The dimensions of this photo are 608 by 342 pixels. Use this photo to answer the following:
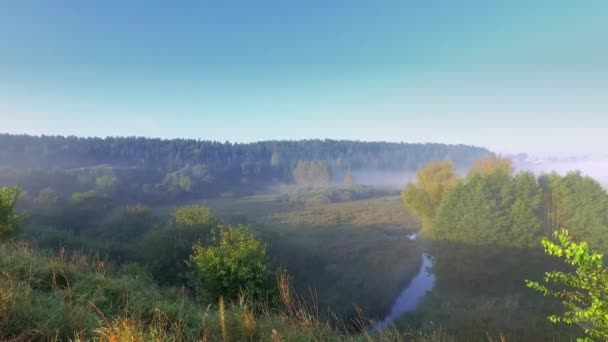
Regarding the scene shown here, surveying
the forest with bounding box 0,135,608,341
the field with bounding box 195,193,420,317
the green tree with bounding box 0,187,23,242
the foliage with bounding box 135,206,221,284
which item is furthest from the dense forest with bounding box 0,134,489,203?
the green tree with bounding box 0,187,23,242

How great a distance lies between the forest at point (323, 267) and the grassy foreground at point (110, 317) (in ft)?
0.11

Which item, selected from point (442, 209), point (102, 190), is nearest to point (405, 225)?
point (442, 209)

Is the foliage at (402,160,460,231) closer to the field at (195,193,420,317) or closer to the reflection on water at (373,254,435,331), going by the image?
the field at (195,193,420,317)

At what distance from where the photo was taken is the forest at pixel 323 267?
560 centimetres

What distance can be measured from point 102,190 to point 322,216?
207 ft

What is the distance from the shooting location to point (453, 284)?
35.6 meters

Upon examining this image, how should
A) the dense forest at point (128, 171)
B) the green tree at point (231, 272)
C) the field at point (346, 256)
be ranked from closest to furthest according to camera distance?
the green tree at point (231, 272)
the field at point (346, 256)
the dense forest at point (128, 171)

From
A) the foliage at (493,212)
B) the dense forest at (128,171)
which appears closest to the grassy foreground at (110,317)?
the foliage at (493,212)

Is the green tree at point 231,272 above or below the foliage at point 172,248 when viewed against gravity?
above

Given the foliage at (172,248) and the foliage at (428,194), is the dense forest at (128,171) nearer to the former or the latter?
the foliage at (428,194)

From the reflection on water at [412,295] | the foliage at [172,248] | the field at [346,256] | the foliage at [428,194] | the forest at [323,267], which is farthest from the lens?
the foliage at [428,194]

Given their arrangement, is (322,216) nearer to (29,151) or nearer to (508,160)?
(508,160)

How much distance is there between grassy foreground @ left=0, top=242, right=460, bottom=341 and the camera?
14.6 ft

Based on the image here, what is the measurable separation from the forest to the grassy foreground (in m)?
0.03
